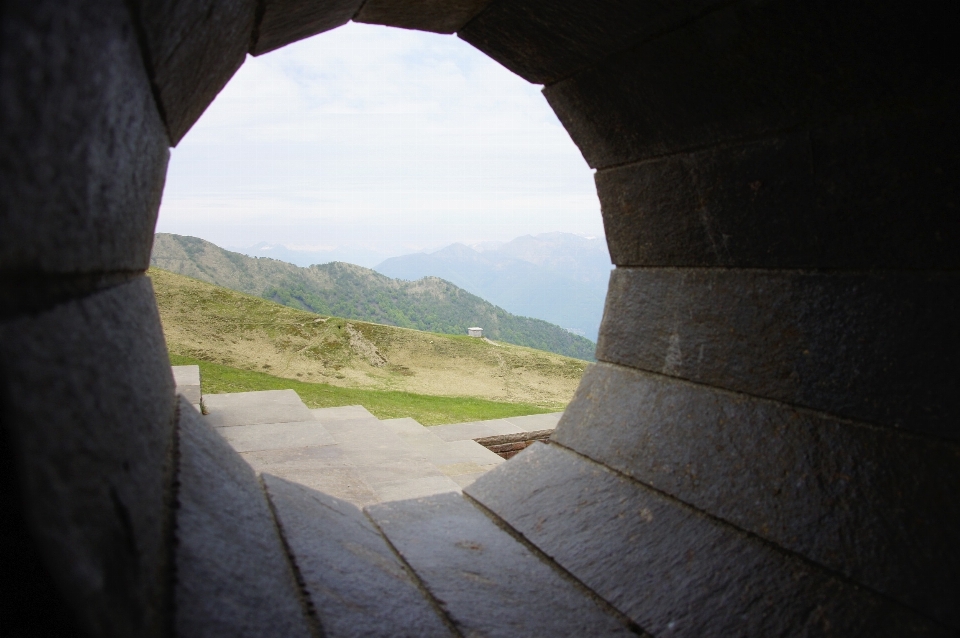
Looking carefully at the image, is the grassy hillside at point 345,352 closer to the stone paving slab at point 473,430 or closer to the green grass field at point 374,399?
the green grass field at point 374,399

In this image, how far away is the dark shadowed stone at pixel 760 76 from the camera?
1654mm

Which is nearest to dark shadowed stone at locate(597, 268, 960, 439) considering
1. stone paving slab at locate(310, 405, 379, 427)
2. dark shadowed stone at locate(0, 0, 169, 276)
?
dark shadowed stone at locate(0, 0, 169, 276)

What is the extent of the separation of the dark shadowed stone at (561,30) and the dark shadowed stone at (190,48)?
3.26ft

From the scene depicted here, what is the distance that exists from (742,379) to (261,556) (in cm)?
179

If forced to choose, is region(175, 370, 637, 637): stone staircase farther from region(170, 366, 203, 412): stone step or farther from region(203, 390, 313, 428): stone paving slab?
region(170, 366, 203, 412): stone step

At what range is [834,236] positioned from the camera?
2.01m

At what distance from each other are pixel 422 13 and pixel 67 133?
1912 millimetres

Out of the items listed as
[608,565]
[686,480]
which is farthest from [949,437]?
[608,565]

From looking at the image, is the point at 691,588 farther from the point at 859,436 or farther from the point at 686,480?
the point at 859,436

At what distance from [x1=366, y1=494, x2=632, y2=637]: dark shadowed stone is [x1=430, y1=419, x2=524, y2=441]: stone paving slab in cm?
318

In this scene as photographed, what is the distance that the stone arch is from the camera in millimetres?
761

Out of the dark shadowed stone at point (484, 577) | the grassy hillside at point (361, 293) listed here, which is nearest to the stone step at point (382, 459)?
the dark shadowed stone at point (484, 577)

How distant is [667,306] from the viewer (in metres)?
2.66

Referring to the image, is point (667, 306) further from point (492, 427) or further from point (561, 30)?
point (492, 427)
